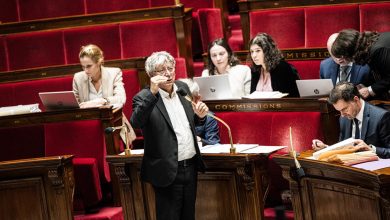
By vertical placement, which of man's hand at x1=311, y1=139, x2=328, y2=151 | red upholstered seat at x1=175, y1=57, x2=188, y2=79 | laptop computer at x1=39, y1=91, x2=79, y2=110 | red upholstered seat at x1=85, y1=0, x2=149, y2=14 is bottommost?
man's hand at x1=311, y1=139, x2=328, y2=151

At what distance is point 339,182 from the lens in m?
1.30

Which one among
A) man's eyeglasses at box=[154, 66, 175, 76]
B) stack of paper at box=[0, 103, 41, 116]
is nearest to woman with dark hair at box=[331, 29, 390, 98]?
man's eyeglasses at box=[154, 66, 175, 76]

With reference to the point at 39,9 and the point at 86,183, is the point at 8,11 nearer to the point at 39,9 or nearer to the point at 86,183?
the point at 39,9

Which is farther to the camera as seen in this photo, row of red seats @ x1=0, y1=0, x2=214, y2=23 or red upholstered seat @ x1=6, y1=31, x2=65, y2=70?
row of red seats @ x1=0, y1=0, x2=214, y2=23

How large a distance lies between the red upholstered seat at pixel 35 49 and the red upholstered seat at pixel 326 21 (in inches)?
29.0

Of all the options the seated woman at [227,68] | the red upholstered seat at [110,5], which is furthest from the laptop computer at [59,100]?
the red upholstered seat at [110,5]

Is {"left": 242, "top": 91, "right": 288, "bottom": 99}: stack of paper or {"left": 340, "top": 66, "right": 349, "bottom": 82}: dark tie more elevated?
{"left": 340, "top": 66, "right": 349, "bottom": 82}: dark tie

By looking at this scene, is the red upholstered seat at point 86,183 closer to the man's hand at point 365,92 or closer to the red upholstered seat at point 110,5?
the man's hand at point 365,92

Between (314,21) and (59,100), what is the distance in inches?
29.5

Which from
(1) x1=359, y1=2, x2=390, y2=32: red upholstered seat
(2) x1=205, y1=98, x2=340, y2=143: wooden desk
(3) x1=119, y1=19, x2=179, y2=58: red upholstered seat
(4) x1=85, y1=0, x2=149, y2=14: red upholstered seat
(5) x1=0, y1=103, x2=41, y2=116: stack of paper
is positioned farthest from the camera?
(4) x1=85, y1=0, x2=149, y2=14: red upholstered seat

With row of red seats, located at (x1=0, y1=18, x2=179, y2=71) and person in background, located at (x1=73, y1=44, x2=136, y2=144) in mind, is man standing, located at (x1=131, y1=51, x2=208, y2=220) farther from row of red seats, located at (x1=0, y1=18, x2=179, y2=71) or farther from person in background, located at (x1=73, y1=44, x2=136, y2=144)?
row of red seats, located at (x1=0, y1=18, x2=179, y2=71)

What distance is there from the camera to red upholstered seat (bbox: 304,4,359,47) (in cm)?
211

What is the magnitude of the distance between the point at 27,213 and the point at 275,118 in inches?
21.9

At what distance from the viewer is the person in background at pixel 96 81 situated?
6.42ft
